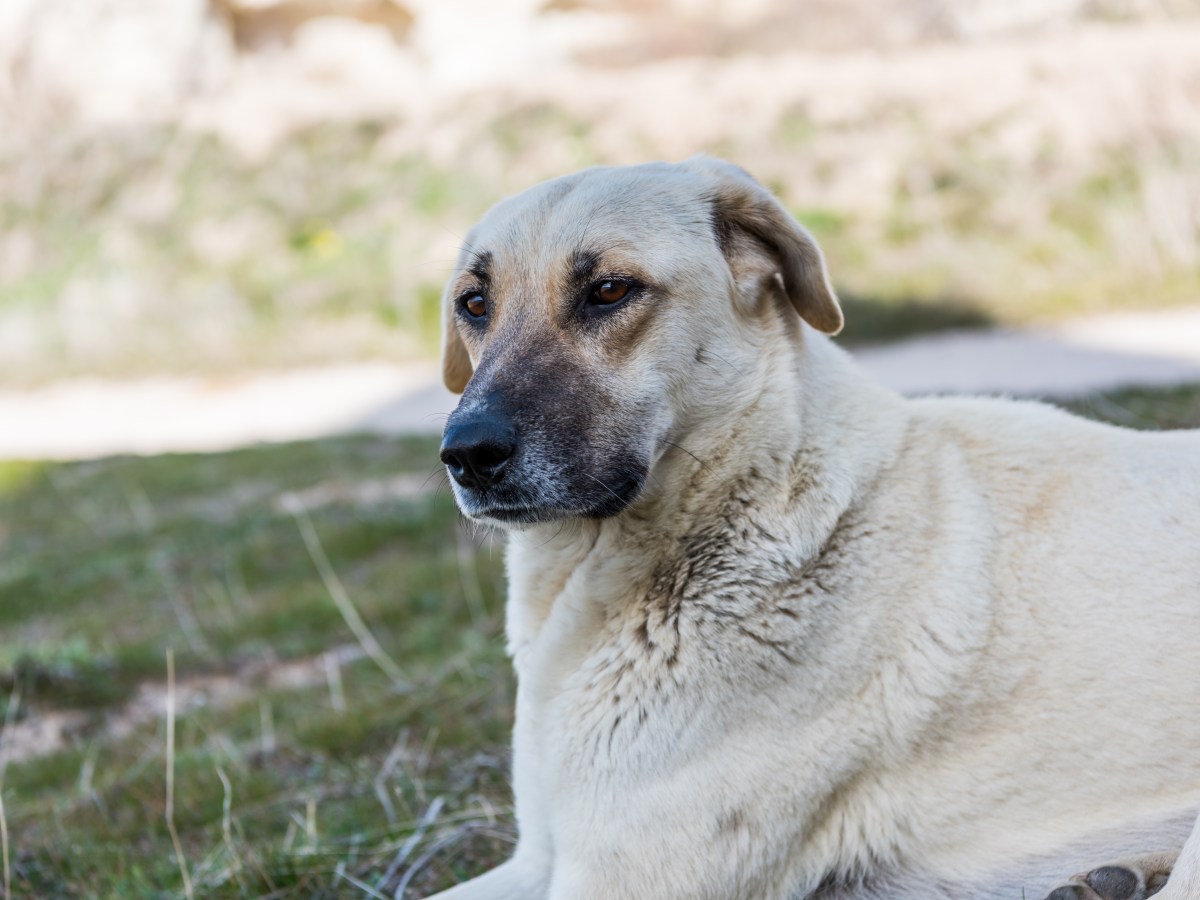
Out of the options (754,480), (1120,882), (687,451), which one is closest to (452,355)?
(687,451)

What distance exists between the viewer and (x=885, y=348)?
501 inches

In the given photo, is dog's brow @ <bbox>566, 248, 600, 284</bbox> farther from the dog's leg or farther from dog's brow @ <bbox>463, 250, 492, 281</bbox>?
the dog's leg

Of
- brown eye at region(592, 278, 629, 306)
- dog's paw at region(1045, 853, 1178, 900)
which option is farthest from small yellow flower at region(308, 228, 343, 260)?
dog's paw at region(1045, 853, 1178, 900)

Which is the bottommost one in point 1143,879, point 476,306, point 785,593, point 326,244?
point 326,244

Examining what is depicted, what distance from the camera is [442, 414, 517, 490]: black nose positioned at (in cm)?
241

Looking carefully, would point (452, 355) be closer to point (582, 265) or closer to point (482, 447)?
point (582, 265)

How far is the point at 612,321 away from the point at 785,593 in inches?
27.2

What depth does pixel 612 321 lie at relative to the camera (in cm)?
263

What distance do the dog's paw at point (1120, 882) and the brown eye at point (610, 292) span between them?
144cm

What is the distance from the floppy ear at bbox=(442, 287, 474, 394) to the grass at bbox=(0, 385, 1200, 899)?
281 millimetres

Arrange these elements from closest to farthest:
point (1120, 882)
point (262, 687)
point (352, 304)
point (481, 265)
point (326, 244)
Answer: point (1120, 882), point (481, 265), point (262, 687), point (352, 304), point (326, 244)

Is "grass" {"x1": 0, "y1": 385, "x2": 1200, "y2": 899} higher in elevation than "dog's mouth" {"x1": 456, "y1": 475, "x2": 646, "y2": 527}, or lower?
lower

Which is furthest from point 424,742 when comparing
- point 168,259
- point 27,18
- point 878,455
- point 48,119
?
point 27,18

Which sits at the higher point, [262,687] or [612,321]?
[612,321]
